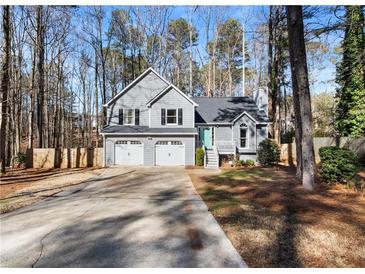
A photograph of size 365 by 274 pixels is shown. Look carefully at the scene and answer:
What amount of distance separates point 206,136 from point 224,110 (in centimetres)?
301

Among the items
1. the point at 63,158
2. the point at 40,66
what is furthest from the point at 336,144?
the point at 40,66

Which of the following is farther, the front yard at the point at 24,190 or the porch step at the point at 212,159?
the porch step at the point at 212,159

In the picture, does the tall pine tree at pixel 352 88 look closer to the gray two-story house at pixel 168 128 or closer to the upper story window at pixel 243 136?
the gray two-story house at pixel 168 128

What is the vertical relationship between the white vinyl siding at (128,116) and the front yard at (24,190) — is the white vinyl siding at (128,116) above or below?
above

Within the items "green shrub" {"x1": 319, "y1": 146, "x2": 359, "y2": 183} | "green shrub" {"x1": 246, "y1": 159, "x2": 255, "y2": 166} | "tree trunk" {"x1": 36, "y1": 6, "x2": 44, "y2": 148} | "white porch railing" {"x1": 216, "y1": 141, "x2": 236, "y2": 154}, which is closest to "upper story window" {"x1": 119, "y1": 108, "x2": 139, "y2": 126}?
"tree trunk" {"x1": 36, "y1": 6, "x2": 44, "y2": 148}

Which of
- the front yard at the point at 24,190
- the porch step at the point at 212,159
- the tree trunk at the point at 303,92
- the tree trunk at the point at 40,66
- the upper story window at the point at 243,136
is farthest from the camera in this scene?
the upper story window at the point at 243,136

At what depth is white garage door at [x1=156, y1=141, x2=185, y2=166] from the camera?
21750 mm

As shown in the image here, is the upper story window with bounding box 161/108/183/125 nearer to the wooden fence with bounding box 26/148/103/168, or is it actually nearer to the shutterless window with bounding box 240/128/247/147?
the shutterless window with bounding box 240/128/247/147

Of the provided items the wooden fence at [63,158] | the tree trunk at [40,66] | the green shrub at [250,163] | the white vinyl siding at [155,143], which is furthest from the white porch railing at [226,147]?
the tree trunk at [40,66]

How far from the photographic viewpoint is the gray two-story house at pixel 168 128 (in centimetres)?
2170

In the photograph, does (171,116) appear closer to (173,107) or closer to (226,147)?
(173,107)

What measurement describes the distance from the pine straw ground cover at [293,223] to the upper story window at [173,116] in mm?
11246

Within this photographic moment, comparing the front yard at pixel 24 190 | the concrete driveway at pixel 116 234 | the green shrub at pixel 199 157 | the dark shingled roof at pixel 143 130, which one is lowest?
the concrete driveway at pixel 116 234

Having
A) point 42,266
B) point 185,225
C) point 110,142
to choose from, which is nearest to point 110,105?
point 110,142
